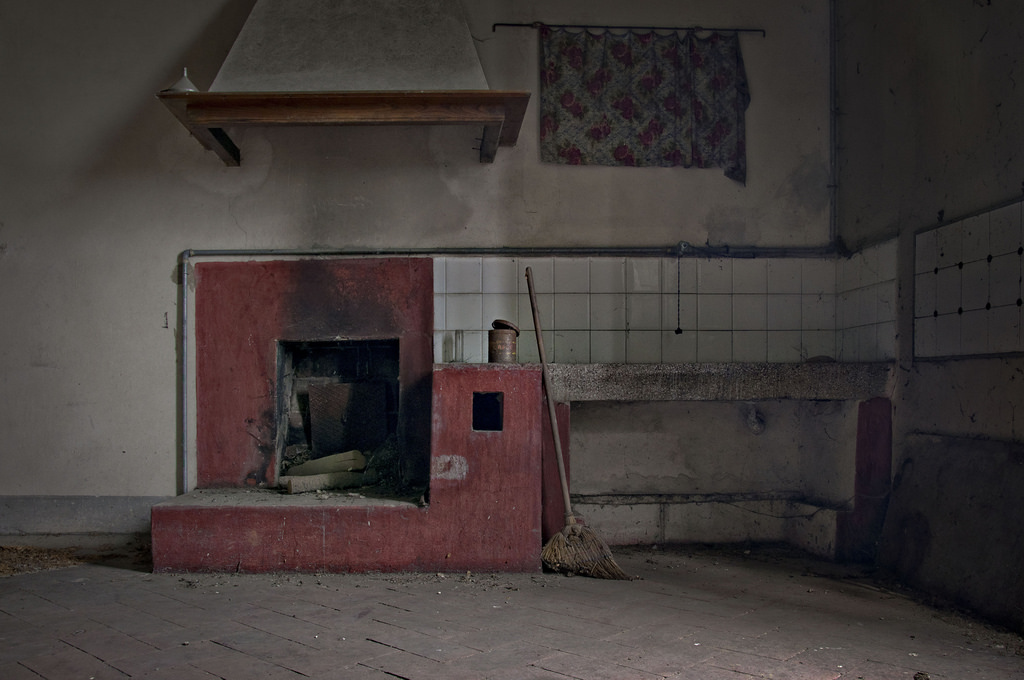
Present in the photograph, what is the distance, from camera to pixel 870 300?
4000 millimetres

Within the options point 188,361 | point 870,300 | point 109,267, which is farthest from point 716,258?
point 109,267

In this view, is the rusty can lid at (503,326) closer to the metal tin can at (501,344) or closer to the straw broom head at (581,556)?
the metal tin can at (501,344)

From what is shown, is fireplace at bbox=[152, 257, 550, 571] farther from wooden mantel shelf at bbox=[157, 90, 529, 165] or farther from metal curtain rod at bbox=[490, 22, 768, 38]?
metal curtain rod at bbox=[490, 22, 768, 38]

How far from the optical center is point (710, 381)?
382cm

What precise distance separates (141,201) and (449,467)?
96.7 inches

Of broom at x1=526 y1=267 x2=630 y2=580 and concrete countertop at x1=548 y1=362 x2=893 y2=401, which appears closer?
broom at x1=526 y1=267 x2=630 y2=580

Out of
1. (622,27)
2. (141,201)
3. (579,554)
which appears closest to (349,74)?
(141,201)

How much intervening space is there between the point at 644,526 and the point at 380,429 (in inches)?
63.5

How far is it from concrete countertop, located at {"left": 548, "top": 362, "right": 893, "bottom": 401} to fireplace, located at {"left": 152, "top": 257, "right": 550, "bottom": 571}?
1.00 ft

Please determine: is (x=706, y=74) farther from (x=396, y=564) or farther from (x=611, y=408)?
(x=396, y=564)

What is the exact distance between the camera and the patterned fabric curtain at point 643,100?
4.37m

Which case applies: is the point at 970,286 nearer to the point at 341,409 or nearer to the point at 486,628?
the point at 486,628

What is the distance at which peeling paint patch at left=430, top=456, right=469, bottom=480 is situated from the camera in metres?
3.56

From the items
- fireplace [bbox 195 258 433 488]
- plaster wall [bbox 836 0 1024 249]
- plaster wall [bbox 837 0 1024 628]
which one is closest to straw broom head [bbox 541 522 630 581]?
fireplace [bbox 195 258 433 488]
